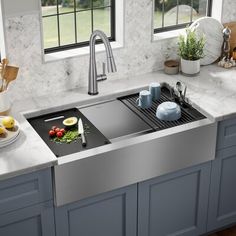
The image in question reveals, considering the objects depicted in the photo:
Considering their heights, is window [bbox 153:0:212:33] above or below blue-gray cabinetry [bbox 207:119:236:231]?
above

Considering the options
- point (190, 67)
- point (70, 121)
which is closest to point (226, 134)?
point (190, 67)

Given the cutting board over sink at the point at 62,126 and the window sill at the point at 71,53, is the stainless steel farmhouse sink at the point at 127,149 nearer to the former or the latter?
the cutting board over sink at the point at 62,126

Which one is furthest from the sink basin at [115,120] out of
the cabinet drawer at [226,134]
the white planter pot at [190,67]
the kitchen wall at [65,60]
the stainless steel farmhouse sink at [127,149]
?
the white planter pot at [190,67]

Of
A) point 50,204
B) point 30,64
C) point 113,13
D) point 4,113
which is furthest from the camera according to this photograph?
point 113,13

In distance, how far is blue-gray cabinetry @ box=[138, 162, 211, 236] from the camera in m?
3.61

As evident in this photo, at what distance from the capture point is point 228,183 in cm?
394

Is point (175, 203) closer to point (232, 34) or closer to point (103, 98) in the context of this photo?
point (103, 98)

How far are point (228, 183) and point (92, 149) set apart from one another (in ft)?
3.83

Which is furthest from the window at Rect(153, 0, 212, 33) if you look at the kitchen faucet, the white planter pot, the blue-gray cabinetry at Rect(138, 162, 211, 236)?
the blue-gray cabinetry at Rect(138, 162, 211, 236)

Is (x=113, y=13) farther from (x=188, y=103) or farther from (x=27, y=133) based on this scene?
(x=27, y=133)

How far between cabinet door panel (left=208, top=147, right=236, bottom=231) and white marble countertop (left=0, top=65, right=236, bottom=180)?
0.35 m

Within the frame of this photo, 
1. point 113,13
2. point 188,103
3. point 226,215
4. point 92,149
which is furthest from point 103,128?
point 226,215

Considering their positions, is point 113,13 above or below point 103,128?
above

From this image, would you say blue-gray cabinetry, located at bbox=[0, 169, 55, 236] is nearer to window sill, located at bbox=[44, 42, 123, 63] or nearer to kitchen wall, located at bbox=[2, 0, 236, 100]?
kitchen wall, located at bbox=[2, 0, 236, 100]
